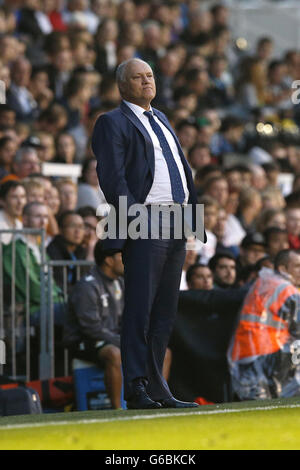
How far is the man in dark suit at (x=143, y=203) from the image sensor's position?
6766mm

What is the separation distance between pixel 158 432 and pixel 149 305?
1458 millimetres

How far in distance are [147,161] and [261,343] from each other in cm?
293

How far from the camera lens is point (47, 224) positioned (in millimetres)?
10781

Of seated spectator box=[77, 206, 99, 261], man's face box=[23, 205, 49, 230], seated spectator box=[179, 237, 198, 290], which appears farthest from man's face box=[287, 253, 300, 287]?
man's face box=[23, 205, 49, 230]

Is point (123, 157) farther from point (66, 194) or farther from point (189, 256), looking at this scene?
point (66, 194)

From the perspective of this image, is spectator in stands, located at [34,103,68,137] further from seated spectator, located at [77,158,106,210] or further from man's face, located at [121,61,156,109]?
man's face, located at [121,61,156,109]

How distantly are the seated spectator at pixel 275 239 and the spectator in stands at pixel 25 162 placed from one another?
248cm

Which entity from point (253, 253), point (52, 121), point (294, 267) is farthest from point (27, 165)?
point (294, 267)

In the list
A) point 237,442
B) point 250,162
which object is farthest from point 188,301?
point 250,162

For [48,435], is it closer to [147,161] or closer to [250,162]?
[147,161]

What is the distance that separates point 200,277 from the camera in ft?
34.2

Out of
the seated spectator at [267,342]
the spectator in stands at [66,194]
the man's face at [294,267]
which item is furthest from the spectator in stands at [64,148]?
the seated spectator at [267,342]

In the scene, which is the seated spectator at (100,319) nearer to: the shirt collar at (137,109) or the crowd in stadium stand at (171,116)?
the crowd in stadium stand at (171,116)

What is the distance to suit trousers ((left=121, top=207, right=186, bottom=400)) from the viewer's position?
6.80 m
